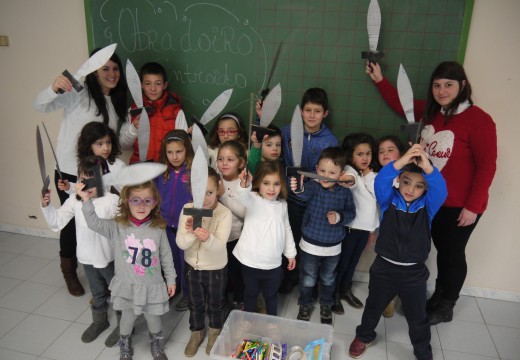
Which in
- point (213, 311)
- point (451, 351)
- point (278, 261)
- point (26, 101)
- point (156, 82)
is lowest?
point (451, 351)

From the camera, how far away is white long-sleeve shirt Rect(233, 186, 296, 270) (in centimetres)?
201

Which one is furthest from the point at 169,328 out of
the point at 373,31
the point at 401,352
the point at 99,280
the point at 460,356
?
the point at 373,31

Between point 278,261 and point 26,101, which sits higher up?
point 26,101

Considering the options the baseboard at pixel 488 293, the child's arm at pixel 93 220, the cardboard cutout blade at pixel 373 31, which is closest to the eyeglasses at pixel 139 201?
the child's arm at pixel 93 220

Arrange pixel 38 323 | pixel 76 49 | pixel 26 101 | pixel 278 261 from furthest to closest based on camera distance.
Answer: pixel 26 101 < pixel 76 49 < pixel 38 323 < pixel 278 261

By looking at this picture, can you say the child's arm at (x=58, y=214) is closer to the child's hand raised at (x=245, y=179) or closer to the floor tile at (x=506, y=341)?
the child's hand raised at (x=245, y=179)

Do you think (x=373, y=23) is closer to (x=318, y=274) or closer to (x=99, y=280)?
(x=318, y=274)

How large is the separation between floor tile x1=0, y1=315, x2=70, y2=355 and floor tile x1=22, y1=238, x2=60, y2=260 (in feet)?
2.42

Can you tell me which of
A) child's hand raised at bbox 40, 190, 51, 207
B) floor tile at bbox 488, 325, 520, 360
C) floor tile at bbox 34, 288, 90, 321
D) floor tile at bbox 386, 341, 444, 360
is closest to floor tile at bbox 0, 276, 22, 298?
floor tile at bbox 34, 288, 90, 321

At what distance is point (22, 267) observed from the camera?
9.34 feet

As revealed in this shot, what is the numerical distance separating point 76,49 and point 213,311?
1.96 metres

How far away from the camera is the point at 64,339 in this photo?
2188 mm

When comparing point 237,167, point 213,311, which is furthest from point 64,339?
point 237,167

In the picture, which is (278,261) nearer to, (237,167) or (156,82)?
(237,167)
